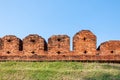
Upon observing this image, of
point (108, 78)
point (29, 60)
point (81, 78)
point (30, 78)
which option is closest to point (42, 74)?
point (30, 78)

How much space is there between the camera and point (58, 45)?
18141 mm

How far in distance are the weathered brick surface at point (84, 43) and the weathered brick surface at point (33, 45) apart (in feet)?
4.66

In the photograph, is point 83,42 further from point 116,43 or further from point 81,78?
point 81,78

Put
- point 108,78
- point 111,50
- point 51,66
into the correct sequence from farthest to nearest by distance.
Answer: point 111,50
point 51,66
point 108,78

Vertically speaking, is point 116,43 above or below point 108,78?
above

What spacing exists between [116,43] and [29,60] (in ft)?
12.7

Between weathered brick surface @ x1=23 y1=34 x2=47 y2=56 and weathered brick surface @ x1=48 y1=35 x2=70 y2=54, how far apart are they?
33 centimetres

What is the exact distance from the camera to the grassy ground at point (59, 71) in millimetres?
13898

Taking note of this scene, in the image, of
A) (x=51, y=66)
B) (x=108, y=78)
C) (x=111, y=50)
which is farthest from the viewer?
(x=111, y=50)

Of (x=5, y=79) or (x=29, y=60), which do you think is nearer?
(x=5, y=79)

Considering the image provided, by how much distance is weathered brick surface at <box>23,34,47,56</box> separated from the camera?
18203 mm

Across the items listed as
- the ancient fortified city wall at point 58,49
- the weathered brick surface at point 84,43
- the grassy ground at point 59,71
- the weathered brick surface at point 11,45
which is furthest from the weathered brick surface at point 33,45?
the grassy ground at point 59,71

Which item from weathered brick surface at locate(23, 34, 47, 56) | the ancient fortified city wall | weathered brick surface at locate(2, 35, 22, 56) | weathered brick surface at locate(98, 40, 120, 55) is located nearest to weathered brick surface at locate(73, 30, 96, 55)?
the ancient fortified city wall

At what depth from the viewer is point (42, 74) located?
14.3 meters
